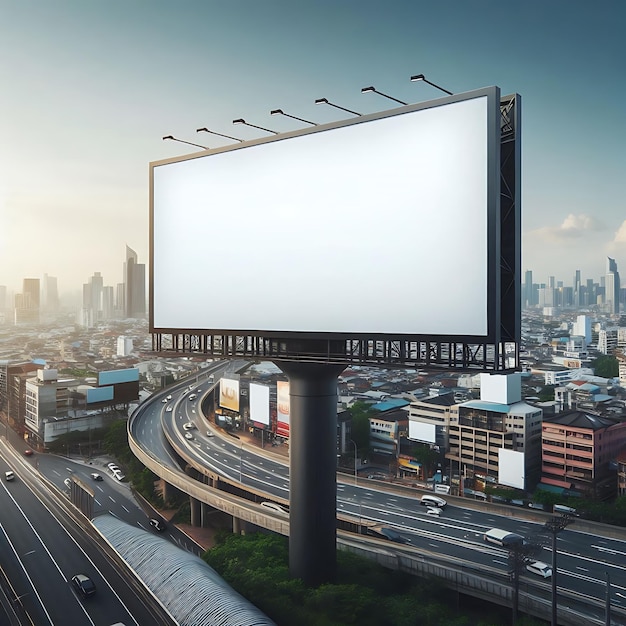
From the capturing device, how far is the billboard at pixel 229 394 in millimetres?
29891

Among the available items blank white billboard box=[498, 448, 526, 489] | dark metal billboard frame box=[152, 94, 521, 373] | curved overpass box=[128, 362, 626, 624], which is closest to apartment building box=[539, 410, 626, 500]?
blank white billboard box=[498, 448, 526, 489]

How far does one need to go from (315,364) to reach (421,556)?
218 inches

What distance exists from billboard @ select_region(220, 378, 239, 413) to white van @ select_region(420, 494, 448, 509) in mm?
14890

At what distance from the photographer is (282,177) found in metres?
8.89

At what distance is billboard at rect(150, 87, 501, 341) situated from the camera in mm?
7070

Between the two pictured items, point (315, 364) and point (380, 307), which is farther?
point (315, 364)

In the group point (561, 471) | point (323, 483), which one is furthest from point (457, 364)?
point (561, 471)

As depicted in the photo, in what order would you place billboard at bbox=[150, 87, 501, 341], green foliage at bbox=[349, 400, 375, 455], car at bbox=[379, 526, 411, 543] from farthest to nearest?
green foliage at bbox=[349, 400, 375, 455] < car at bbox=[379, 526, 411, 543] < billboard at bbox=[150, 87, 501, 341]


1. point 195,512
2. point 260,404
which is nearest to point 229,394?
point 260,404

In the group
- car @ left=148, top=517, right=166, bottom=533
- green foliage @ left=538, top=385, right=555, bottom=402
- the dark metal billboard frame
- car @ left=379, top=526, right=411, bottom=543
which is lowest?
car @ left=148, top=517, right=166, bottom=533

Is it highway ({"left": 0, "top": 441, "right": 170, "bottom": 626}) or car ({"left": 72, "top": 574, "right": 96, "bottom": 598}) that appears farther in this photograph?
car ({"left": 72, "top": 574, "right": 96, "bottom": 598})

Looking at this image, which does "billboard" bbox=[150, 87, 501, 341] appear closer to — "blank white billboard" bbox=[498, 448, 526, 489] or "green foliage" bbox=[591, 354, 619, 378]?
"blank white billboard" bbox=[498, 448, 526, 489]

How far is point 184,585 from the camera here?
32.0ft

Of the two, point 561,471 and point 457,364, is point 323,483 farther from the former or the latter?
point 561,471
